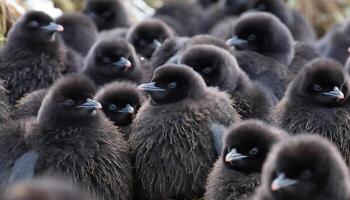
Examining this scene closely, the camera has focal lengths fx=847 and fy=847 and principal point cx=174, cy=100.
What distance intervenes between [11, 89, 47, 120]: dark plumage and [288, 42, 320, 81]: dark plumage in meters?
2.39

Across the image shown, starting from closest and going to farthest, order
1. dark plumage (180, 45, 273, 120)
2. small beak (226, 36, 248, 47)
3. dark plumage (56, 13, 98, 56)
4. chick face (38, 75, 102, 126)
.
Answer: chick face (38, 75, 102, 126), dark plumage (180, 45, 273, 120), small beak (226, 36, 248, 47), dark plumage (56, 13, 98, 56)

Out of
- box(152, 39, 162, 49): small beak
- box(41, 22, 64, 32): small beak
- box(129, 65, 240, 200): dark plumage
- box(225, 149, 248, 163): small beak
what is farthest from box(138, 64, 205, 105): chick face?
box(152, 39, 162, 49): small beak

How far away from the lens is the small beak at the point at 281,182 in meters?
4.16

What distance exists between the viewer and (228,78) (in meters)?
6.61

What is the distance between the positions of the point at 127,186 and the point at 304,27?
4656mm

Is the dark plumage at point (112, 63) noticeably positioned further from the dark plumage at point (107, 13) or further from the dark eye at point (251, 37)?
the dark plumage at point (107, 13)

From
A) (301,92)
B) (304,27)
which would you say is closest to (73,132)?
(301,92)

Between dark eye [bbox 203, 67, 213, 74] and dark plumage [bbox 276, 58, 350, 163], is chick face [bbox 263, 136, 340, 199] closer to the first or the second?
dark plumage [bbox 276, 58, 350, 163]

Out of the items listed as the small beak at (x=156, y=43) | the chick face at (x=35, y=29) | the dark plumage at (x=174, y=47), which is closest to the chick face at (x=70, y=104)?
the chick face at (x=35, y=29)

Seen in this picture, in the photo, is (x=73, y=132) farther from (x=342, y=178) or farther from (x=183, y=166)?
(x=342, y=178)

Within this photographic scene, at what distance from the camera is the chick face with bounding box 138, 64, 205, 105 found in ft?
19.6

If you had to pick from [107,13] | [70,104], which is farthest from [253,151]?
[107,13]

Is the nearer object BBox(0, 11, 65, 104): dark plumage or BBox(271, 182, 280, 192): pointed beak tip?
BBox(271, 182, 280, 192): pointed beak tip

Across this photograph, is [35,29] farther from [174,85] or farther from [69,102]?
[174,85]
